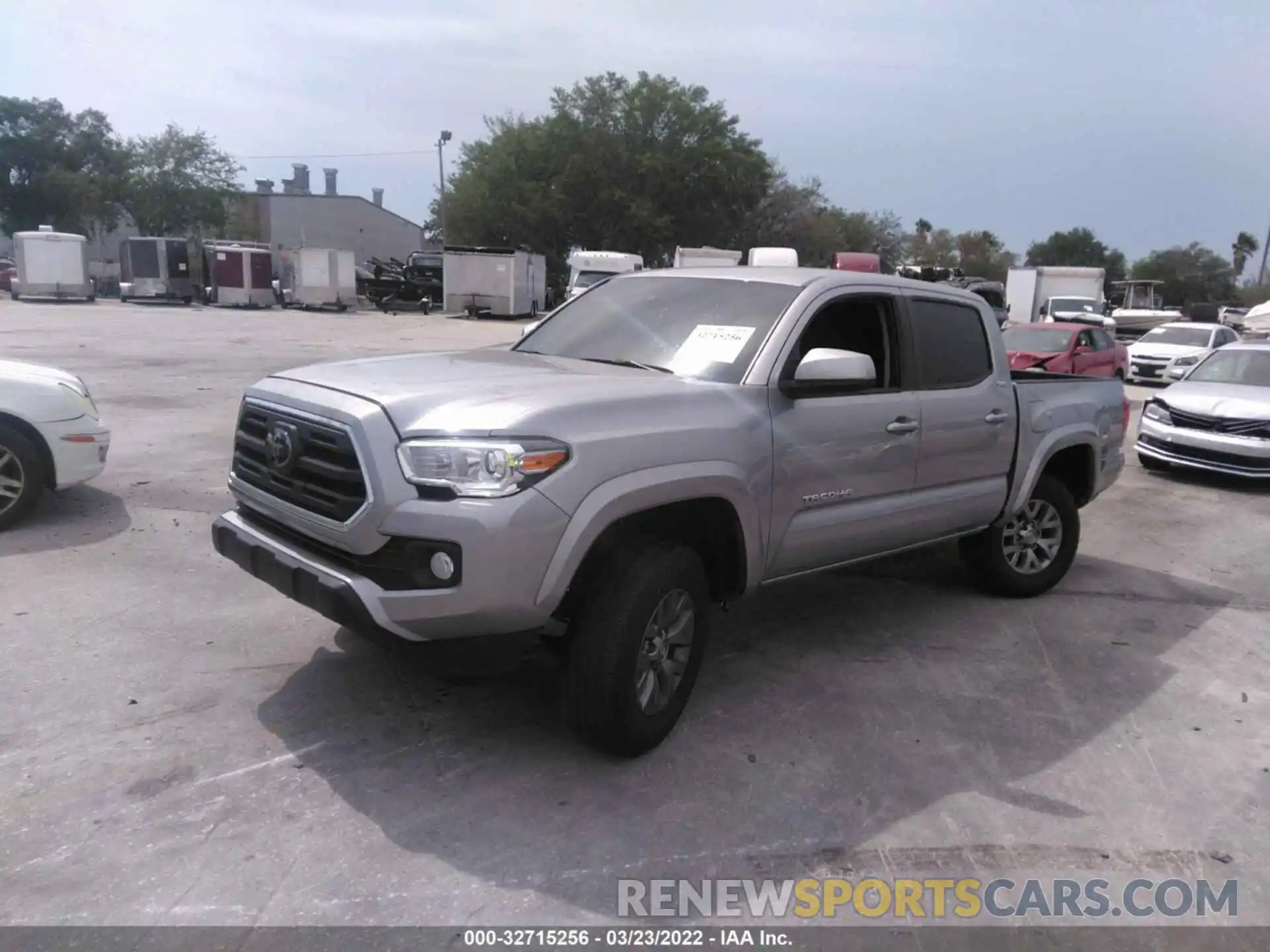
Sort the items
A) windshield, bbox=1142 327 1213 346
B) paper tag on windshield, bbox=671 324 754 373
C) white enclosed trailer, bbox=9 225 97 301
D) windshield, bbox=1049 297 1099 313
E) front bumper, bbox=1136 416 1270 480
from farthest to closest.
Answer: white enclosed trailer, bbox=9 225 97 301
windshield, bbox=1049 297 1099 313
windshield, bbox=1142 327 1213 346
front bumper, bbox=1136 416 1270 480
paper tag on windshield, bbox=671 324 754 373

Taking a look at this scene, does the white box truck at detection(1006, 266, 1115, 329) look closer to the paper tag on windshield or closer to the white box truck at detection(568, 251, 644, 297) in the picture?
the white box truck at detection(568, 251, 644, 297)

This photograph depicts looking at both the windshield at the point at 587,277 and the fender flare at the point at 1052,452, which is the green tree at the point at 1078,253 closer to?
the windshield at the point at 587,277

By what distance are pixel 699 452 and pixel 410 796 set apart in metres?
1.63

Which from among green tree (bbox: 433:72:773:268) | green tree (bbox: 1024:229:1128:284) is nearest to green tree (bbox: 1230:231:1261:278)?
green tree (bbox: 1024:229:1128:284)

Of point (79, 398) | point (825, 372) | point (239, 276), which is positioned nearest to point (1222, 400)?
point (825, 372)

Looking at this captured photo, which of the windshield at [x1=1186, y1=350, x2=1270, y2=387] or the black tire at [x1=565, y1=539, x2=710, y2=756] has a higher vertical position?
the windshield at [x1=1186, y1=350, x2=1270, y2=387]

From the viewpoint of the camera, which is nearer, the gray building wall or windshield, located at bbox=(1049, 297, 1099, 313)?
windshield, located at bbox=(1049, 297, 1099, 313)

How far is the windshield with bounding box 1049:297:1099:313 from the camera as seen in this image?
91.9ft

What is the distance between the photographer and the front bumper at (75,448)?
6.27m

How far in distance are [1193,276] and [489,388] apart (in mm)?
91882

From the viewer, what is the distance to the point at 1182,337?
819 inches

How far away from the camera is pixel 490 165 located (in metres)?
48.1

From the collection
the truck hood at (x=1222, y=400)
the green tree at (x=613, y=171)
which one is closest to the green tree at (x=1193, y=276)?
the green tree at (x=613, y=171)

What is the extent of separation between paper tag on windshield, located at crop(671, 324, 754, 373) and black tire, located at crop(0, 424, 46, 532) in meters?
4.45
